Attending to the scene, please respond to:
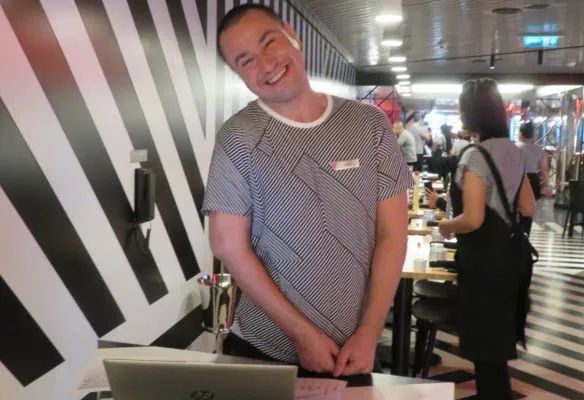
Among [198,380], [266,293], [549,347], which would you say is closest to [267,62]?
[266,293]

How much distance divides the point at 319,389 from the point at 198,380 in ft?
1.28

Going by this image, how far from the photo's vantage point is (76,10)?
222 centimetres

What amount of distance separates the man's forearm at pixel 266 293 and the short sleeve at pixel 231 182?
111mm

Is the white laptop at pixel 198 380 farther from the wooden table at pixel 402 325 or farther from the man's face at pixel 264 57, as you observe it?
the wooden table at pixel 402 325

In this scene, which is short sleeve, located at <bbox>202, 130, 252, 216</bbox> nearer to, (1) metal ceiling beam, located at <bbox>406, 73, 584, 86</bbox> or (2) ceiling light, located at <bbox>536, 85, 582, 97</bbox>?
(1) metal ceiling beam, located at <bbox>406, 73, 584, 86</bbox>

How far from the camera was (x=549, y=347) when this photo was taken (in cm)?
505

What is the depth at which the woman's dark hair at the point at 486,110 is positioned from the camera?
2.96 meters

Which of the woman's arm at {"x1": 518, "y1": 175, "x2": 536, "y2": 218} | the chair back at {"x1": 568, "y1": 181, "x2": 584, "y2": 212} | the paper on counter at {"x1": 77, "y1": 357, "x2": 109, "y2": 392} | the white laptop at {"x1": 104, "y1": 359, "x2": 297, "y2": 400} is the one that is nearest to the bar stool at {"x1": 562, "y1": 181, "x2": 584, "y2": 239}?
the chair back at {"x1": 568, "y1": 181, "x2": 584, "y2": 212}

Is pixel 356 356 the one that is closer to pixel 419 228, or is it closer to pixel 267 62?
pixel 267 62

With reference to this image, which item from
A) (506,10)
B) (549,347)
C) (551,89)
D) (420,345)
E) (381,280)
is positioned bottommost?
(549,347)

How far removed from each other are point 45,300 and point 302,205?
39.0 inches

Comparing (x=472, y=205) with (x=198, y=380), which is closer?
(x=198, y=380)

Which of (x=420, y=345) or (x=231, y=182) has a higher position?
(x=231, y=182)

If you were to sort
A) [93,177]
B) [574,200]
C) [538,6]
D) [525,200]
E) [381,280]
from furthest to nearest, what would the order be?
[574,200] < [538,6] < [525,200] < [93,177] < [381,280]
